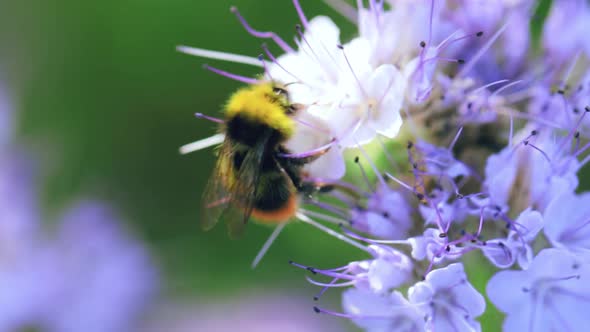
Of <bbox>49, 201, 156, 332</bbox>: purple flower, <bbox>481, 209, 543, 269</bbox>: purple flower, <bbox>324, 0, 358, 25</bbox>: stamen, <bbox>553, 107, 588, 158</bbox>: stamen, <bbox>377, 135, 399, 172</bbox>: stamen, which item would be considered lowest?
<bbox>49, 201, 156, 332</bbox>: purple flower

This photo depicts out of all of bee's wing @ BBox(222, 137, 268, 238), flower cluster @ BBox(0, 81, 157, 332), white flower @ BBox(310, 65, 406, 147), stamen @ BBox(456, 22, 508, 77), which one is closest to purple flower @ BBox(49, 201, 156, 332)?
flower cluster @ BBox(0, 81, 157, 332)

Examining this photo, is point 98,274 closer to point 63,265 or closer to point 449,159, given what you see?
point 63,265

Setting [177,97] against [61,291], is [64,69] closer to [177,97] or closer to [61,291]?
[177,97]

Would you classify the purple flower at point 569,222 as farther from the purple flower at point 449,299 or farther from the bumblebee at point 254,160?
the bumblebee at point 254,160

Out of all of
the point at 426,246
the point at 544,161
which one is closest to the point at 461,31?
the point at 544,161

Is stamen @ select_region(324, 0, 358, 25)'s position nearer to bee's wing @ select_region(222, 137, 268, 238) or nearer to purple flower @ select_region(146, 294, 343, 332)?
bee's wing @ select_region(222, 137, 268, 238)

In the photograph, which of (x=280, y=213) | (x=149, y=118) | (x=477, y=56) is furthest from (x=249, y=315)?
(x=477, y=56)

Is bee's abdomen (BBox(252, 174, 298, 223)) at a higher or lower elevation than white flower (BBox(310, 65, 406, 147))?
lower

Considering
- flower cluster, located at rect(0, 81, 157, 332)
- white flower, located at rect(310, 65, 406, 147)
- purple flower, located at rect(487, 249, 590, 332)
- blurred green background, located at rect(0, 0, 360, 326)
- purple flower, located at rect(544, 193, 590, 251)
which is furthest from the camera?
blurred green background, located at rect(0, 0, 360, 326)
